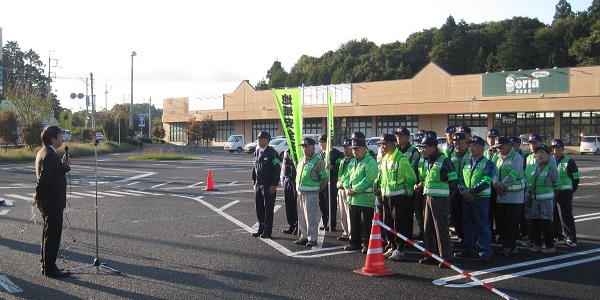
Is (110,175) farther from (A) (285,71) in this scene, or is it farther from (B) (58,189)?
(A) (285,71)

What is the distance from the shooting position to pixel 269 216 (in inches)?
400

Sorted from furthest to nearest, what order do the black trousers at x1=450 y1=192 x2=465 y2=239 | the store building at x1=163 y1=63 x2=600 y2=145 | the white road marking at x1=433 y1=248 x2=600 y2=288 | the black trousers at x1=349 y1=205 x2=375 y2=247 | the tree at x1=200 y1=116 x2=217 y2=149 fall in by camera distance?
the tree at x1=200 y1=116 x2=217 y2=149
the store building at x1=163 y1=63 x2=600 y2=145
the black trousers at x1=450 y1=192 x2=465 y2=239
the black trousers at x1=349 y1=205 x2=375 y2=247
the white road marking at x1=433 y1=248 x2=600 y2=288

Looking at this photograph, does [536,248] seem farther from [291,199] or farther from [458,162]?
[291,199]

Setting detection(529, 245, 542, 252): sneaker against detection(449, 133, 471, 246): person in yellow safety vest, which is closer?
detection(449, 133, 471, 246): person in yellow safety vest

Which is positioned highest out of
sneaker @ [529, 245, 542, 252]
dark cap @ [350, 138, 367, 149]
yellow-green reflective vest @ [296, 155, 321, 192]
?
dark cap @ [350, 138, 367, 149]

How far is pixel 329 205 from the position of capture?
35.7 feet

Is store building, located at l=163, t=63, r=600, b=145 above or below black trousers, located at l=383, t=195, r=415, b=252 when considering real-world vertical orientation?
above

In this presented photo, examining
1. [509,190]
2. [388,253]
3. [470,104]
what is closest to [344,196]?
[388,253]

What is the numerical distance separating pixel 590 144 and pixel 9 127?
4287 centimetres

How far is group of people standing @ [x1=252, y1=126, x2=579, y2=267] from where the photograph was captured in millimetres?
8195

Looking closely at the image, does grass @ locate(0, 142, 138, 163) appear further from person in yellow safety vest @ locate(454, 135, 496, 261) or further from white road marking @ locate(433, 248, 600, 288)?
white road marking @ locate(433, 248, 600, 288)

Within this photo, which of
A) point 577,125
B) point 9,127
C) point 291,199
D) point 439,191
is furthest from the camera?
point 577,125

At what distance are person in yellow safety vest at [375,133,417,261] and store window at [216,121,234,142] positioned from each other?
6048 centimetres

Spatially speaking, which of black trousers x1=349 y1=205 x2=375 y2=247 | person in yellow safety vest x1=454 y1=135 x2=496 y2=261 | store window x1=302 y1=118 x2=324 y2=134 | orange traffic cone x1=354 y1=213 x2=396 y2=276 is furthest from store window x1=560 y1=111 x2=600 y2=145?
orange traffic cone x1=354 y1=213 x2=396 y2=276
